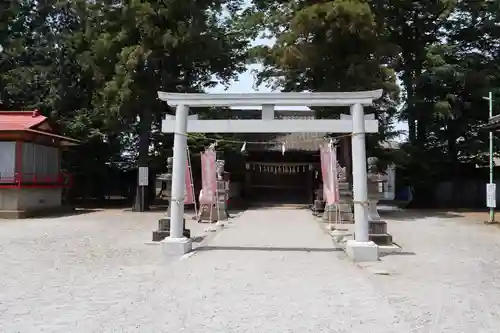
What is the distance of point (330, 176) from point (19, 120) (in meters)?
14.7

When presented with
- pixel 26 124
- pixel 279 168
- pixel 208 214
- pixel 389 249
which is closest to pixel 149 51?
pixel 26 124

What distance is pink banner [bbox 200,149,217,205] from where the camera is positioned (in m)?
18.1

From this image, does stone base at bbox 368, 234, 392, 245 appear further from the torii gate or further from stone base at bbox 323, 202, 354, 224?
stone base at bbox 323, 202, 354, 224

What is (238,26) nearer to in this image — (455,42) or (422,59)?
(422,59)

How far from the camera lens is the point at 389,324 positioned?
5734 mm

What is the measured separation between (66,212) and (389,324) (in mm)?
21724

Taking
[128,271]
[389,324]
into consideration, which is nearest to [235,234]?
[128,271]

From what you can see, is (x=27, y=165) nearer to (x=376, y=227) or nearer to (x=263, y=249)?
(x=263, y=249)

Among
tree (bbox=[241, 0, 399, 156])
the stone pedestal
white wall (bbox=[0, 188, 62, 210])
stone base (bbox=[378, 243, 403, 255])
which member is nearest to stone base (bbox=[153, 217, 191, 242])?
stone base (bbox=[378, 243, 403, 255])

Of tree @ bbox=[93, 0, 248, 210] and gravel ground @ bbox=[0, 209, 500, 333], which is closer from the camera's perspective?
gravel ground @ bbox=[0, 209, 500, 333]

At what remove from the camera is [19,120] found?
22.4m

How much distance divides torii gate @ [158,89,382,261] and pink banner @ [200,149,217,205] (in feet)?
21.9

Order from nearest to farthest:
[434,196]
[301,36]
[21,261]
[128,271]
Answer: [128,271], [21,261], [301,36], [434,196]

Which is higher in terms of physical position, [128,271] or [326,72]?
[326,72]
